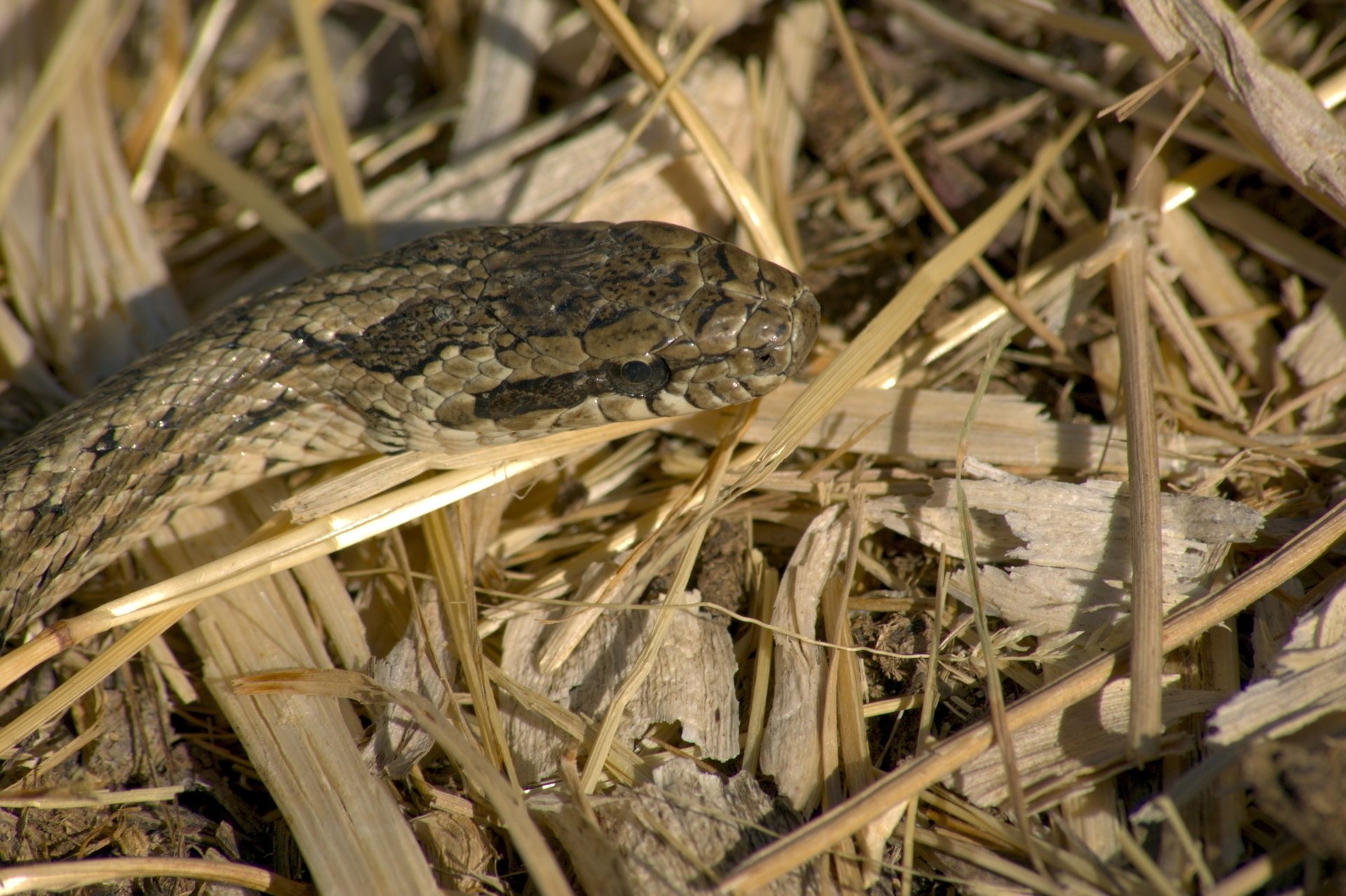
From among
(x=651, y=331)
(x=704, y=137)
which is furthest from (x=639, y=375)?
(x=704, y=137)

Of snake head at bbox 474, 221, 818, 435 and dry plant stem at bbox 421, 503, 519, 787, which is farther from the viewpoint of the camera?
snake head at bbox 474, 221, 818, 435

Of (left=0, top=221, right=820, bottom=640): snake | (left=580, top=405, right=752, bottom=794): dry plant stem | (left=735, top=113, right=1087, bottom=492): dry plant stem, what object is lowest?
(left=580, top=405, right=752, bottom=794): dry plant stem

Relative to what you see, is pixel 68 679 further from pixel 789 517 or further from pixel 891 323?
pixel 891 323

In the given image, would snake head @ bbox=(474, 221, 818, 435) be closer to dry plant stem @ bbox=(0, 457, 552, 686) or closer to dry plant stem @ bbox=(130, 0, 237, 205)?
dry plant stem @ bbox=(0, 457, 552, 686)

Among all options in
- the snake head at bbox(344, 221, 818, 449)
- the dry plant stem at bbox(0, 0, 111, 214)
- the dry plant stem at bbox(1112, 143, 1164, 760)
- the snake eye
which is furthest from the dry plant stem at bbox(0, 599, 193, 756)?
the dry plant stem at bbox(1112, 143, 1164, 760)

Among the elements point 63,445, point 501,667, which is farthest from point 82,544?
point 501,667

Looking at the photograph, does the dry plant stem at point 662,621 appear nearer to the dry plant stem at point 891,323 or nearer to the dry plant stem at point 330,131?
the dry plant stem at point 891,323

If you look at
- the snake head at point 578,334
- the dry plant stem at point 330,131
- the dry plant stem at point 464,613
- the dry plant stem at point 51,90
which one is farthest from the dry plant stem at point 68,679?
the dry plant stem at point 51,90
